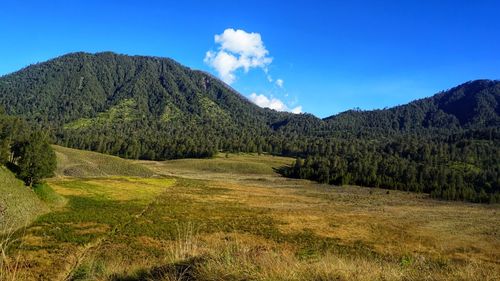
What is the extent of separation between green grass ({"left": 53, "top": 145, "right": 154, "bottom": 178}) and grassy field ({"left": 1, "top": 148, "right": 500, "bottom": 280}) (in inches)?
914

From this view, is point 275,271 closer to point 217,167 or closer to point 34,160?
point 34,160

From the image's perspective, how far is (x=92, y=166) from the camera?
4358 inches

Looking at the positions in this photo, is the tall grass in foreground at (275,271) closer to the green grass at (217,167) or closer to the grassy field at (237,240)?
the grassy field at (237,240)

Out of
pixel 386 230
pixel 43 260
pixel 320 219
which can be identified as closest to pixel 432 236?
pixel 386 230

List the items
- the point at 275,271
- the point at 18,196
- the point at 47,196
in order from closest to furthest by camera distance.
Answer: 1. the point at 275,271
2. the point at 18,196
3. the point at 47,196

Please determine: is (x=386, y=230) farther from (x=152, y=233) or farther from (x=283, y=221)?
(x=152, y=233)

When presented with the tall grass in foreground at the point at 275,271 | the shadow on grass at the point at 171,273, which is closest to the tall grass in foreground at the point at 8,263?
the tall grass in foreground at the point at 275,271

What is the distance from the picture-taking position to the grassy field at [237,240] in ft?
19.0

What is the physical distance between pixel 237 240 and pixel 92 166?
112 m

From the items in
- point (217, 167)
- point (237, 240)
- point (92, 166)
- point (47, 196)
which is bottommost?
point (47, 196)

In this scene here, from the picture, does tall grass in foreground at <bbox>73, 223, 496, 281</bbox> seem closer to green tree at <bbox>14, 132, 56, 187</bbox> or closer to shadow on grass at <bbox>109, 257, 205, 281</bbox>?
shadow on grass at <bbox>109, 257, 205, 281</bbox>

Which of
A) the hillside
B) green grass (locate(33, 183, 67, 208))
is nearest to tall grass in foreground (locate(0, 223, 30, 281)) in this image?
the hillside

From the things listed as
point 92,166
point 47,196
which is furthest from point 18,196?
point 92,166

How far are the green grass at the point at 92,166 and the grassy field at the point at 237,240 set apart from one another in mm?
23219
